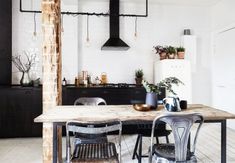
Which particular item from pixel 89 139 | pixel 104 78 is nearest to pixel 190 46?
pixel 104 78

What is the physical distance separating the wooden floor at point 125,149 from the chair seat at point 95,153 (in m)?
1.00

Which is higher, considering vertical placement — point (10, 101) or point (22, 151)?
point (10, 101)

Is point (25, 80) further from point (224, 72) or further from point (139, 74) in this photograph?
point (224, 72)

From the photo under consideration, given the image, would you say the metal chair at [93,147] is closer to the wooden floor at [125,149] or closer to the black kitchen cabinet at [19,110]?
the wooden floor at [125,149]

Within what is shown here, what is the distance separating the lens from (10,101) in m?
4.20

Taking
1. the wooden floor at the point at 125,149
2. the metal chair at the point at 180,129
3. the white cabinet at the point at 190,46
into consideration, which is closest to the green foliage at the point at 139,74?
the white cabinet at the point at 190,46

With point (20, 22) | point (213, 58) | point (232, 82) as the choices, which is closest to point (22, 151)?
point (20, 22)

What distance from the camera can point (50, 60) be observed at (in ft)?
9.55

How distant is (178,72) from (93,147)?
125 inches

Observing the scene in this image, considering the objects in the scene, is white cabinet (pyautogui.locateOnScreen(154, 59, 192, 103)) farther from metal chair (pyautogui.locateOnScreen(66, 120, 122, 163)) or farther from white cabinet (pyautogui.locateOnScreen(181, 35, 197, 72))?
metal chair (pyautogui.locateOnScreen(66, 120, 122, 163))

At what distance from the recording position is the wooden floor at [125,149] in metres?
3.26

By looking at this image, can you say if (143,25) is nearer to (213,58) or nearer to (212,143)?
(213,58)

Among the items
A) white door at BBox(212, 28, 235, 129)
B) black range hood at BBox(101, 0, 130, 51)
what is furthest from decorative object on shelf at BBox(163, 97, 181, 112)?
white door at BBox(212, 28, 235, 129)

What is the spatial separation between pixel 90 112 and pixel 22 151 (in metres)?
1.87
